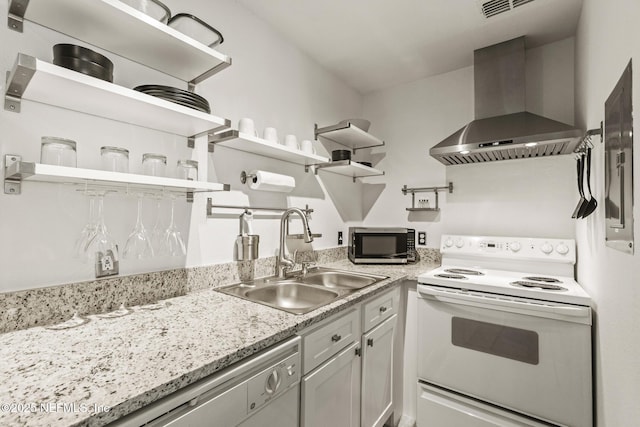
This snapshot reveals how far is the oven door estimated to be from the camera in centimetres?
138

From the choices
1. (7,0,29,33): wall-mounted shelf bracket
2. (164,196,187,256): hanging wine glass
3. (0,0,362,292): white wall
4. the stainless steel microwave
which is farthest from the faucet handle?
Answer: (7,0,29,33): wall-mounted shelf bracket

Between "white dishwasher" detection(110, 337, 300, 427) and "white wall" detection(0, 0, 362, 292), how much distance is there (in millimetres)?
704

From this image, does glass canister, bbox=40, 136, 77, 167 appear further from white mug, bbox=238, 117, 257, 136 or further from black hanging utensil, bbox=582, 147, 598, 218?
black hanging utensil, bbox=582, 147, 598, 218

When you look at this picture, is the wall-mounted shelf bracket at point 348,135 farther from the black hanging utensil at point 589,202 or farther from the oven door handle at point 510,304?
the black hanging utensil at point 589,202

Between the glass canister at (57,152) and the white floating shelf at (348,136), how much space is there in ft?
5.13

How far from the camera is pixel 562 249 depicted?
6.20ft

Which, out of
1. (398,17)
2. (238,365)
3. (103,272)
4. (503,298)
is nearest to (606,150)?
(503,298)

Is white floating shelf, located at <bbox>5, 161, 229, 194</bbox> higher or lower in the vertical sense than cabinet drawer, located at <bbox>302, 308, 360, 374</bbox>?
higher

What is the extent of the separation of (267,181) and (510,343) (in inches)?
61.3

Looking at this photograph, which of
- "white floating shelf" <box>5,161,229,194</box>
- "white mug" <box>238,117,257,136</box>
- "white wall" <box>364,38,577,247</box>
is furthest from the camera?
"white wall" <box>364,38,577,247</box>

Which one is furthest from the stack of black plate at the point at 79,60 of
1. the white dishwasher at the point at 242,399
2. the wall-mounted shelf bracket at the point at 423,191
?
the wall-mounted shelf bracket at the point at 423,191

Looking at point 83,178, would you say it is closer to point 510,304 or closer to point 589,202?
point 510,304

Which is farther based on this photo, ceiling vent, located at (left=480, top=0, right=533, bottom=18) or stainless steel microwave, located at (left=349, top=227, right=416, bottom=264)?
stainless steel microwave, located at (left=349, top=227, right=416, bottom=264)

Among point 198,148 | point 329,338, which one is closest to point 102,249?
point 198,148
